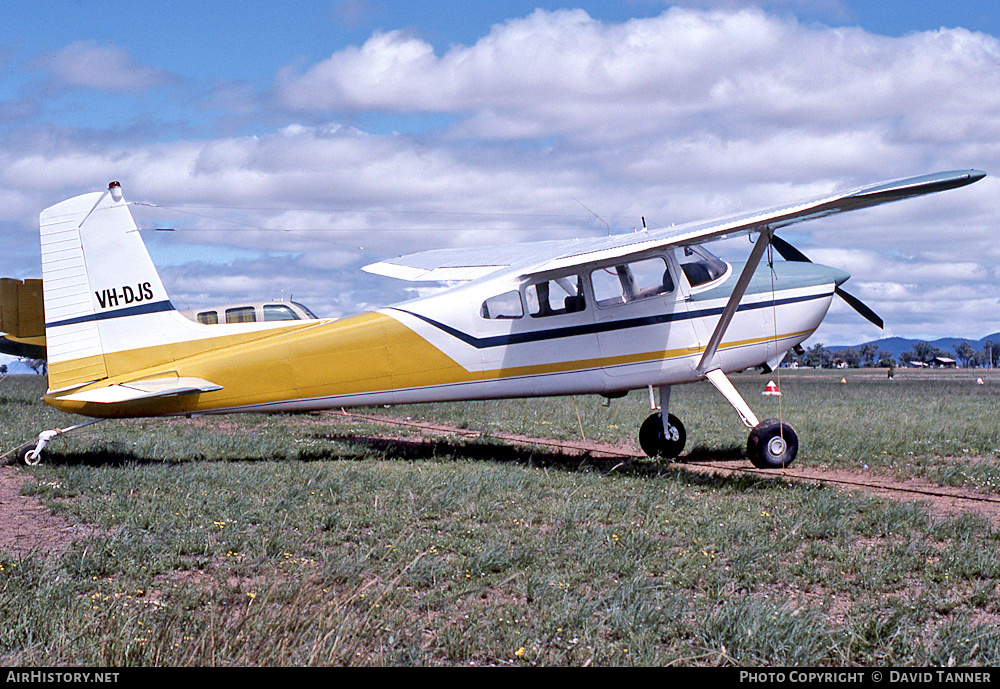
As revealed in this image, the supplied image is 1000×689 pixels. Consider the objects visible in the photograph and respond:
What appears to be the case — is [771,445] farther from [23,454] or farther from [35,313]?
[35,313]

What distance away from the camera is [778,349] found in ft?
40.0

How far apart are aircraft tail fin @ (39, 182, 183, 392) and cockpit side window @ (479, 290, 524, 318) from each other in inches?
166

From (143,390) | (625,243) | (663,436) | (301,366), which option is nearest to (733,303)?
(625,243)

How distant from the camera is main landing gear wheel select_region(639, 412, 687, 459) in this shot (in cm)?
1241

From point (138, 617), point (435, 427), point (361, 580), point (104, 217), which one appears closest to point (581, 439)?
point (435, 427)

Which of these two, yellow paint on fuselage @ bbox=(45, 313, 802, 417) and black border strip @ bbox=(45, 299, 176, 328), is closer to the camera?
black border strip @ bbox=(45, 299, 176, 328)

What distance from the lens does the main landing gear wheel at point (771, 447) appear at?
11016mm

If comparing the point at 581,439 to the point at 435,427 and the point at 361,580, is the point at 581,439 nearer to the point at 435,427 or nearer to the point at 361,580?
the point at 435,427

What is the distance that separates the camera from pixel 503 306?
1107cm

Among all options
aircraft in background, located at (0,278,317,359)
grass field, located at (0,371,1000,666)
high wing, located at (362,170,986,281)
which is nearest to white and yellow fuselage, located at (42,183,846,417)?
high wing, located at (362,170,986,281)

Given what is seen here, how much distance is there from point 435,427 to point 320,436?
318 centimetres

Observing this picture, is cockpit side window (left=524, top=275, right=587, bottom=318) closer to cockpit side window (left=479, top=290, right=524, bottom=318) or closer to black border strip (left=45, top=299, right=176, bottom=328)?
cockpit side window (left=479, top=290, right=524, bottom=318)

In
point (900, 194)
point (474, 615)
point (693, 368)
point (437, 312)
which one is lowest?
point (474, 615)
